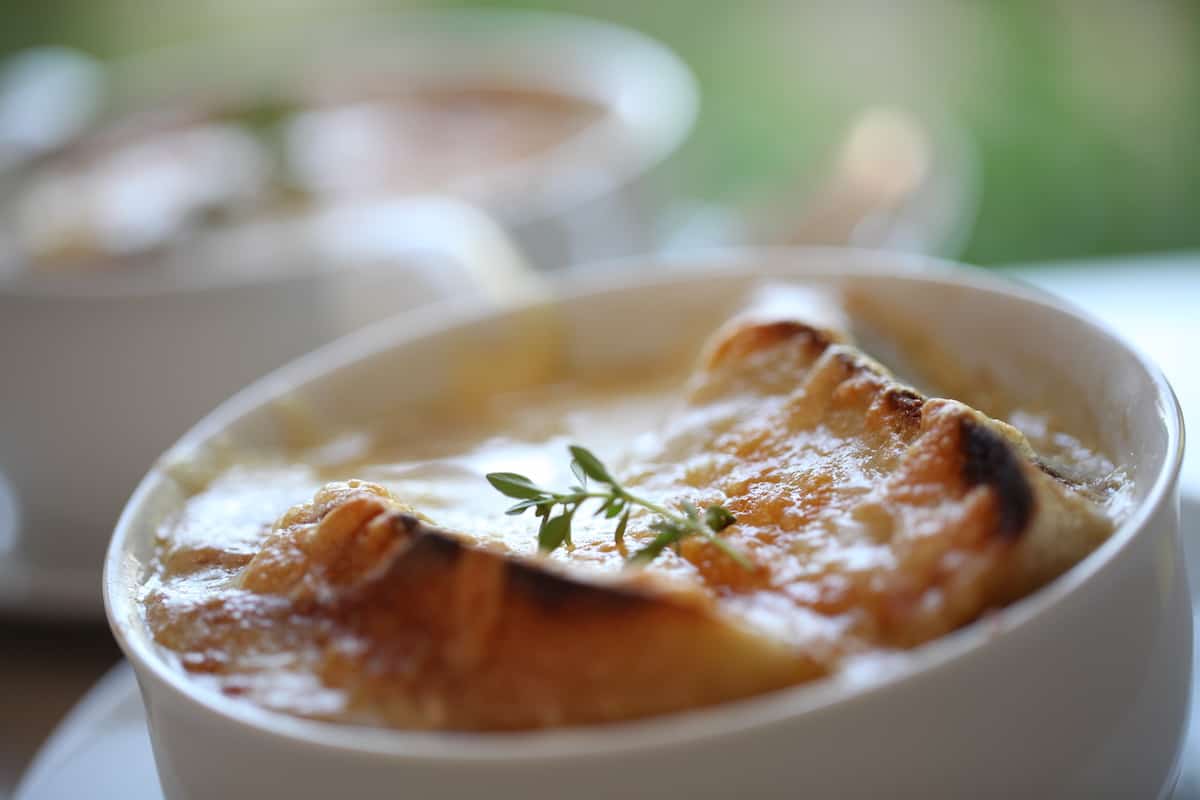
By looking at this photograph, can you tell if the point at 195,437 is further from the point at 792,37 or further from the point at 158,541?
the point at 792,37

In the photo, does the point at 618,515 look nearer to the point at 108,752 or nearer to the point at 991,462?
the point at 991,462

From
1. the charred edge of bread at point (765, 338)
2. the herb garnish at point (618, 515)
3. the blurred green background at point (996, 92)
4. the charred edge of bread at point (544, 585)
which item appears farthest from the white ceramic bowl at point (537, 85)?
the charred edge of bread at point (544, 585)

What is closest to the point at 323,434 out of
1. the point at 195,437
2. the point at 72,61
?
the point at 195,437

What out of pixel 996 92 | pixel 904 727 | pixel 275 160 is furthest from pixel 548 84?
pixel 904 727

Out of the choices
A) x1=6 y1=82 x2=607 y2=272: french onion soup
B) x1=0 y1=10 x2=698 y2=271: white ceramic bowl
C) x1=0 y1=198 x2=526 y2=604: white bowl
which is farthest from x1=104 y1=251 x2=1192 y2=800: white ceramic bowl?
x1=6 y1=82 x2=607 y2=272: french onion soup

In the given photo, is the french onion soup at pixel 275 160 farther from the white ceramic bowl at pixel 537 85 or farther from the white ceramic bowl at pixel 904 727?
the white ceramic bowl at pixel 904 727

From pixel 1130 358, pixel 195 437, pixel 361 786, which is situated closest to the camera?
pixel 361 786
